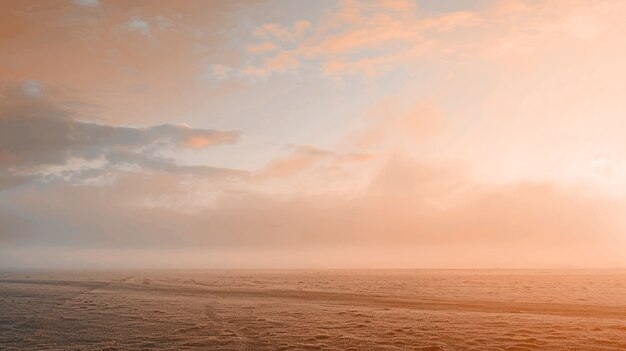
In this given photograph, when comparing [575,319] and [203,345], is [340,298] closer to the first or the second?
[575,319]

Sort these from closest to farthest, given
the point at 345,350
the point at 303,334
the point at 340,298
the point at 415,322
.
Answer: the point at 345,350, the point at 303,334, the point at 415,322, the point at 340,298

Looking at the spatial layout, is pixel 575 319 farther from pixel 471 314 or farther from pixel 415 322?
pixel 415 322

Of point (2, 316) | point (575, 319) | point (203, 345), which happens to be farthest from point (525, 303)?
point (2, 316)

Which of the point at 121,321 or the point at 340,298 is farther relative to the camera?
the point at 340,298

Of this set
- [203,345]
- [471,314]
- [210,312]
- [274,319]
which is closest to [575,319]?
[471,314]

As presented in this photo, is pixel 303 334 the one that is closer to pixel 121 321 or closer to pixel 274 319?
pixel 274 319

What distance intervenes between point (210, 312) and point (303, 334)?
18.4 meters

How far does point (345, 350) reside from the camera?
31.2m

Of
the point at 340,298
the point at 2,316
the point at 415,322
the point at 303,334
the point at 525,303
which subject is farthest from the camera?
the point at 340,298

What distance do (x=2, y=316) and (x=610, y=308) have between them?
7206 centimetres

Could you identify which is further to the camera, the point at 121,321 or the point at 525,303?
the point at 525,303

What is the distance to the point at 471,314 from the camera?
1882 inches

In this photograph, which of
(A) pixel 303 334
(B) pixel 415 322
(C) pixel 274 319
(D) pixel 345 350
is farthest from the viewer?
(C) pixel 274 319

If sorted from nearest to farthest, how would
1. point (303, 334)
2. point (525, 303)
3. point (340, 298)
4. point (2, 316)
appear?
1. point (303, 334)
2. point (2, 316)
3. point (525, 303)
4. point (340, 298)
